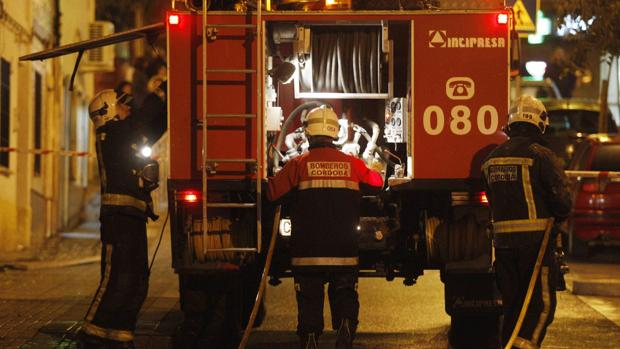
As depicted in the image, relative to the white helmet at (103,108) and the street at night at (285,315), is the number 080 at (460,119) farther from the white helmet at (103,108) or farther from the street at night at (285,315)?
the white helmet at (103,108)

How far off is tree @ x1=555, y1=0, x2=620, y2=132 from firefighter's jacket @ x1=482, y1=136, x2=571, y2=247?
1025 cm

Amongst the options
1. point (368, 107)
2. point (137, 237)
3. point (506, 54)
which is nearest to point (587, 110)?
point (368, 107)

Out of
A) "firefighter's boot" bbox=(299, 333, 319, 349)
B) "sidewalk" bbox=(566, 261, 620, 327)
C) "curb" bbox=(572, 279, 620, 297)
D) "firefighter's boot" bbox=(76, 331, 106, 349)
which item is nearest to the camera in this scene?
"firefighter's boot" bbox=(299, 333, 319, 349)

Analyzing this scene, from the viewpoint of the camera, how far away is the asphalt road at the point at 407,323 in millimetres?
9258

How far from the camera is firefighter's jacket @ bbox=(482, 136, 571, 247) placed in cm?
739

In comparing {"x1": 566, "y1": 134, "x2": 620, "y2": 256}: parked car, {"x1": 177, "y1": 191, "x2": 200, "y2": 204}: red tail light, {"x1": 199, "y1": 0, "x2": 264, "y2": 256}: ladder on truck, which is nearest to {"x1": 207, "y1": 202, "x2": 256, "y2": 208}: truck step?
{"x1": 199, "y1": 0, "x2": 264, "y2": 256}: ladder on truck

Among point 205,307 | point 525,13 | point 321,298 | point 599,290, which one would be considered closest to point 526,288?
point 321,298

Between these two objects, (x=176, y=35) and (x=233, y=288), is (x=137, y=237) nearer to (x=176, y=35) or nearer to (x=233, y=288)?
(x=233, y=288)

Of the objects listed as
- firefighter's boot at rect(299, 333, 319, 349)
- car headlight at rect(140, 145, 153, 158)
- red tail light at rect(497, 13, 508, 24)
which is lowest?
firefighter's boot at rect(299, 333, 319, 349)

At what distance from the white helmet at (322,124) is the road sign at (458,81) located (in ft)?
2.65

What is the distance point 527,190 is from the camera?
7434mm

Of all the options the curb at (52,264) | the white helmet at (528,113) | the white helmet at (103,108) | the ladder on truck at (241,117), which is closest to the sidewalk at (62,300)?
the curb at (52,264)

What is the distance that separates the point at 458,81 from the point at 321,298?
196cm

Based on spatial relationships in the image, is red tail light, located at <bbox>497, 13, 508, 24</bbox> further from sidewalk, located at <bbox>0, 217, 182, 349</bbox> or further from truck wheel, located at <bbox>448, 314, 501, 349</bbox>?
sidewalk, located at <bbox>0, 217, 182, 349</bbox>
